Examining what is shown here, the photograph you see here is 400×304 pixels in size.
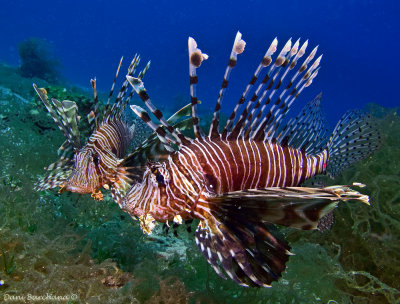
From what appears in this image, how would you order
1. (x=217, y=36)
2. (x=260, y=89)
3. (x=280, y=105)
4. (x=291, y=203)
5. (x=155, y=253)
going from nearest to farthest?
(x=291, y=203) < (x=260, y=89) < (x=280, y=105) < (x=155, y=253) < (x=217, y=36)

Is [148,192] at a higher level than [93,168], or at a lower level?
lower

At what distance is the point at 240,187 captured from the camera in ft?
8.25

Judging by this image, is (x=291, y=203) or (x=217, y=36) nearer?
(x=291, y=203)

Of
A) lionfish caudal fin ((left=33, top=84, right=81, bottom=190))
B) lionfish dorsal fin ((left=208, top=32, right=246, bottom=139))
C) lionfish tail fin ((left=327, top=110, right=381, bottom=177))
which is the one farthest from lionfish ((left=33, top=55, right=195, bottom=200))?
lionfish tail fin ((left=327, top=110, right=381, bottom=177))

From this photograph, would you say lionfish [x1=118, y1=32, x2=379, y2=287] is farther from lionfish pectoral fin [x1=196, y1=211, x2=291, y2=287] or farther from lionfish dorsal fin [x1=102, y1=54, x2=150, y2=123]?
lionfish dorsal fin [x1=102, y1=54, x2=150, y2=123]

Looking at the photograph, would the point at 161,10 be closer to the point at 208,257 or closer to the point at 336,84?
the point at 336,84

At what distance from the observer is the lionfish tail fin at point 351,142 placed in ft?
11.5

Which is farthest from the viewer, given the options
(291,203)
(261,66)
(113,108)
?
(113,108)

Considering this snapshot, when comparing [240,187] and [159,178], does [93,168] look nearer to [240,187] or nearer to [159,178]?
[159,178]

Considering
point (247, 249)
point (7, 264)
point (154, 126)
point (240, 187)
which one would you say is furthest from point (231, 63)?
point (7, 264)

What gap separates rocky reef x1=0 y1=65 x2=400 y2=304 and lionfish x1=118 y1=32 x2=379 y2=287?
2.83 ft

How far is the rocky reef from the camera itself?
2482mm

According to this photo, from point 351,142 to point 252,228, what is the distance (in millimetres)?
2333

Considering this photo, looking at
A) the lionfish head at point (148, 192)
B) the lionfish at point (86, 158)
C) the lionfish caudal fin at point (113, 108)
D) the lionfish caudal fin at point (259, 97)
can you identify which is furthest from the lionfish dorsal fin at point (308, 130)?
the lionfish caudal fin at point (113, 108)
